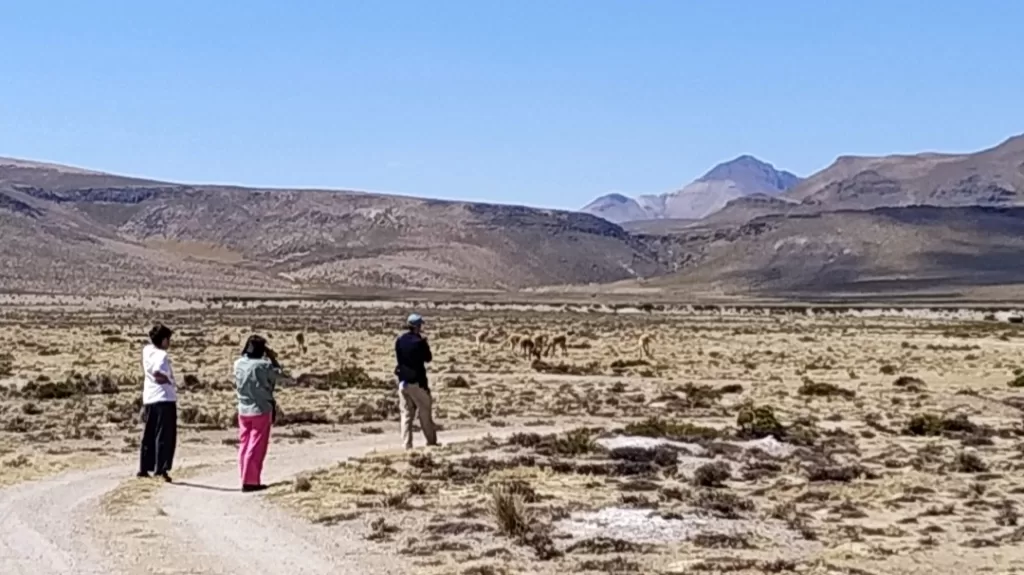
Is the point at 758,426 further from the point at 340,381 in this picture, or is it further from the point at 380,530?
the point at 340,381

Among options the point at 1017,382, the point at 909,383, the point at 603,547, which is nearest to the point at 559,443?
the point at 603,547

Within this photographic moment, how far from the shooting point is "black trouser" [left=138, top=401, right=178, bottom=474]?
1669 cm

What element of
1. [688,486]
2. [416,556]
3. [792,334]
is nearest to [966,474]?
[688,486]

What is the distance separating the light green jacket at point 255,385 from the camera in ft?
53.8

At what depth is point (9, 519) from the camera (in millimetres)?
14359

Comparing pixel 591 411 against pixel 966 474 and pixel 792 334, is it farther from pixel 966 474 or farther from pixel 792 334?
pixel 792 334

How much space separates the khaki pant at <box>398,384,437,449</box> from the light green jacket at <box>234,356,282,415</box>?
354cm

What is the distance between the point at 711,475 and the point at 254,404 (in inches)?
223

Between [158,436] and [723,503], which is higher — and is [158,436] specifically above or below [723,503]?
above

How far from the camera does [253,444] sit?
54.4 ft

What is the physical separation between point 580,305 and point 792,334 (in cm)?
6101

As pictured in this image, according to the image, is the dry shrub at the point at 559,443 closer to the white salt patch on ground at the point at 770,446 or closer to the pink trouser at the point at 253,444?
the white salt patch on ground at the point at 770,446

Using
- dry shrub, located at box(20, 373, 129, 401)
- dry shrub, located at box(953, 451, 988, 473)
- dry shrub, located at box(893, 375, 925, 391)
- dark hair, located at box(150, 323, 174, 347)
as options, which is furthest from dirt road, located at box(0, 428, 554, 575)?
dry shrub, located at box(893, 375, 925, 391)

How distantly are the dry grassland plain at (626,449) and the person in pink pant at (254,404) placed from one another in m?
0.47
